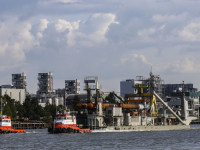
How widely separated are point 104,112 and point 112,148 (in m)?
52.0

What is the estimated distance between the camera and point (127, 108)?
14300 cm

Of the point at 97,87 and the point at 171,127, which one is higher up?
the point at 97,87

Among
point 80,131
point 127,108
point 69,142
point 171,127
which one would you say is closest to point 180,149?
point 69,142

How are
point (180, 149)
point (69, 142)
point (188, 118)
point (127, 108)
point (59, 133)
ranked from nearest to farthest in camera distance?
1. point (180, 149)
2. point (69, 142)
3. point (59, 133)
4. point (127, 108)
5. point (188, 118)

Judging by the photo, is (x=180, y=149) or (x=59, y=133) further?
(x=59, y=133)

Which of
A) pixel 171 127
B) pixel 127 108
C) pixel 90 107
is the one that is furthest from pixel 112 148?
pixel 171 127

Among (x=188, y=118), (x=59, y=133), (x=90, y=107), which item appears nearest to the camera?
(x=59, y=133)

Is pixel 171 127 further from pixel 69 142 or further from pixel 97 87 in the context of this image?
pixel 69 142

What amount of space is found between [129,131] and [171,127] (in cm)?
2036

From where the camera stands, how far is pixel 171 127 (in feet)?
499

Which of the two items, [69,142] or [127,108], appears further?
[127,108]

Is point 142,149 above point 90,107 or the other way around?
the other way around

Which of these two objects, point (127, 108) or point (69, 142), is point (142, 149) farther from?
point (127, 108)

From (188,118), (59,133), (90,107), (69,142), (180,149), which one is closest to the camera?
(180,149)
